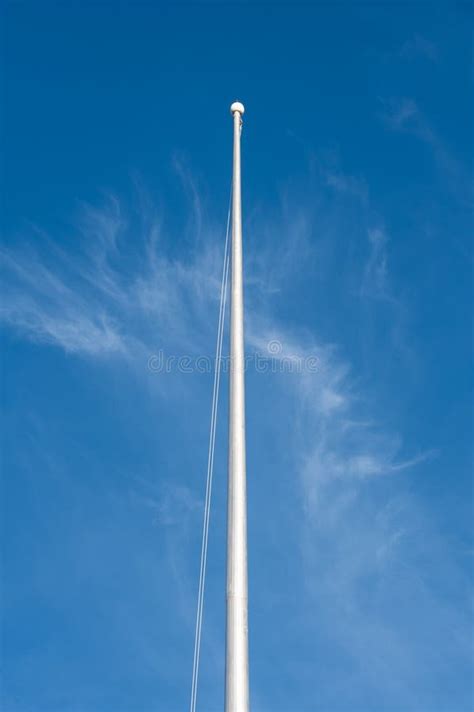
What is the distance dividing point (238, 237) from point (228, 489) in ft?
26.0

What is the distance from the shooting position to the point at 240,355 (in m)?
18.0

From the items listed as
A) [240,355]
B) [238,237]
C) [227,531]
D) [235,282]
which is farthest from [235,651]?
[238,237]

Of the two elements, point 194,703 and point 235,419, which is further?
point 194,703

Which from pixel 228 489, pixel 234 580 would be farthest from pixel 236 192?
pixel 234 580

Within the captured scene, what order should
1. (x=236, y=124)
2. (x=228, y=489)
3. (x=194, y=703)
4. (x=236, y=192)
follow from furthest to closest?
(x=236, y=124) < (x=236, y=192) < (x=194, y=703) < (x=228, y=489)

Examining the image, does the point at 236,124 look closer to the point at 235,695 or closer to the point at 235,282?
the point at 235,282

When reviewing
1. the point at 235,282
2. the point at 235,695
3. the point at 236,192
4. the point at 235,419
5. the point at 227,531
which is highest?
the point at 236,192

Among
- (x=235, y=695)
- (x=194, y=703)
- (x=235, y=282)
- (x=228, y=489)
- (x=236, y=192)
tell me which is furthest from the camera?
(x=236, y=192)

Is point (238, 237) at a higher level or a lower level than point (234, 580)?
higher

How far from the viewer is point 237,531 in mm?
15211

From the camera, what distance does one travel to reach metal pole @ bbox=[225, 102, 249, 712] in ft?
43.8

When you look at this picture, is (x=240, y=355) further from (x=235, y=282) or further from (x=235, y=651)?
(x=235, y=651)

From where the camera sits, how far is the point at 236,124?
80.8ft

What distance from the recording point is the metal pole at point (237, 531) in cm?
1334
